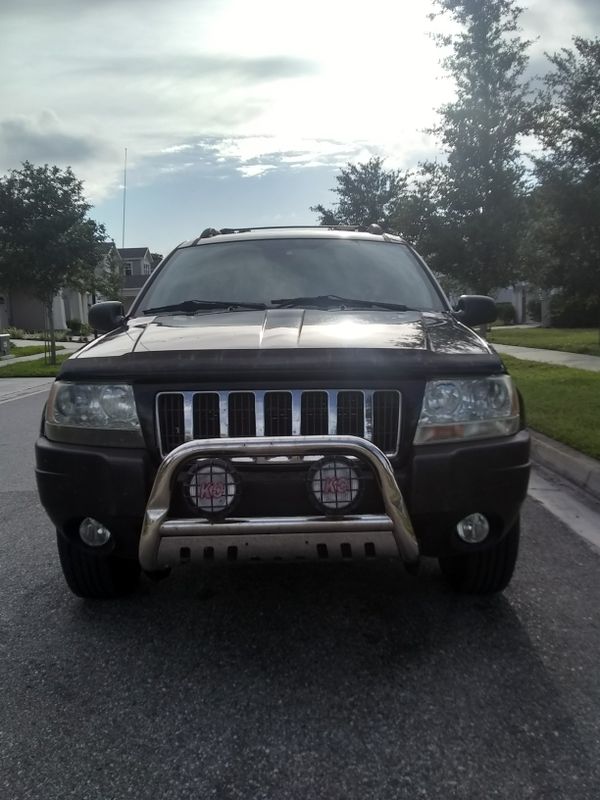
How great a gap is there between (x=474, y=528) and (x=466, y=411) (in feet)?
1.58

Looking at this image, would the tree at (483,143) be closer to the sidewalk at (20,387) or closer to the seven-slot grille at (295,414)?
the sidewalk at (20,387)

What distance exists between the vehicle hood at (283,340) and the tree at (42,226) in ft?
53.6

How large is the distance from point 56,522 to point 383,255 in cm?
253

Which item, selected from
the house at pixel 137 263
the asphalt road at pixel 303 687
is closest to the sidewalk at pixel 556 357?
the asphalt road at pixel 303 687

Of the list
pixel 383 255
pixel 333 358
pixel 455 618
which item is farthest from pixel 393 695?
pixel 383 255

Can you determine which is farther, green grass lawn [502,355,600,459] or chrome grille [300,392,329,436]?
green grass lawn [502,355,600,459]

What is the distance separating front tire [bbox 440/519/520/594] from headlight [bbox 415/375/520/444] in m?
0.53

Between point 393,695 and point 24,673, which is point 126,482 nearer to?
point 24,673

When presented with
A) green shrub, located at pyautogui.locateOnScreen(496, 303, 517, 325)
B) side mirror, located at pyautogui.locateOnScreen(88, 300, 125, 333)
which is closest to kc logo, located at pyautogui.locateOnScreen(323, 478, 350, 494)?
side mirror, located at pyautogui.locateOnScreen(88, 300, 125, 333)

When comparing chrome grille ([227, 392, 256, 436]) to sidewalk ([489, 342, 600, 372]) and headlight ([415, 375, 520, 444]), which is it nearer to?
headlight ([415, 375, 520, 444])

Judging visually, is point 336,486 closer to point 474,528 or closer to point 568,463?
point 474,528

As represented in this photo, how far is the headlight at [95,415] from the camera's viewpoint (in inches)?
114

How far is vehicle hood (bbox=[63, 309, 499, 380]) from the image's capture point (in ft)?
9.46

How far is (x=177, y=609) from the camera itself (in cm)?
342
